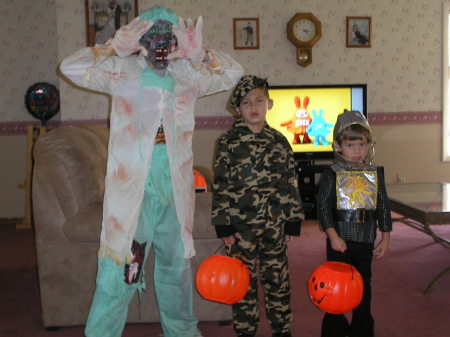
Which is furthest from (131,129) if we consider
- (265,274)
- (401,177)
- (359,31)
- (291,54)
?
(401,177)

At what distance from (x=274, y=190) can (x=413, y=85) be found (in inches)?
161

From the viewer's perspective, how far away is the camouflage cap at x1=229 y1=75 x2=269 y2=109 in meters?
1.92

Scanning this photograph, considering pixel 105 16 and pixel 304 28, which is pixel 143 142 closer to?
pixel 105 16

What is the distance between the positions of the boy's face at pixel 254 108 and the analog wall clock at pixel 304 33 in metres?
3.37

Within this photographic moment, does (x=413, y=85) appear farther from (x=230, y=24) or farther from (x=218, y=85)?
(x=218, y=85)

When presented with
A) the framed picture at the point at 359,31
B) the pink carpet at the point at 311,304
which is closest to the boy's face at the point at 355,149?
the pink carpet at the point at 311,304

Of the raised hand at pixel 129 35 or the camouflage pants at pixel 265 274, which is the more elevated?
the raised hand at pixel 129 35

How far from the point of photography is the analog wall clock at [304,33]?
200 inches

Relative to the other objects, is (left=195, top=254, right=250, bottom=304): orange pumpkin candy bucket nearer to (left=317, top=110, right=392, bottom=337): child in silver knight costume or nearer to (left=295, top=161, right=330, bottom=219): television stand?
(left=317, top=110, right=392, bottom=337): child in silver knight costume

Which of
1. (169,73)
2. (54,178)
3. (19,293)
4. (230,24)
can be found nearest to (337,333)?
(169,73)

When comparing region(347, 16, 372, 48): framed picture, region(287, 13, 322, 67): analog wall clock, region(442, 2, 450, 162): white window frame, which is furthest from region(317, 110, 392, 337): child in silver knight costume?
region(442, 2, 450, 162): white window frame

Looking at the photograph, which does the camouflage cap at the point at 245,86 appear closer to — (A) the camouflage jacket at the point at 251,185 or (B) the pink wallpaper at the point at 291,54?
(A) the camouflage jacket at the point at 251,185

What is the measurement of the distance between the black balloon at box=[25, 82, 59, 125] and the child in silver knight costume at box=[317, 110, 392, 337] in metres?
3.73

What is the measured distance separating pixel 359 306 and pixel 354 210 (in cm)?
40
